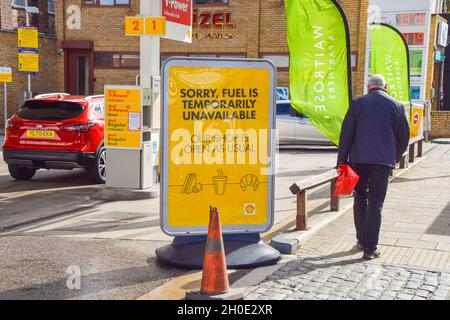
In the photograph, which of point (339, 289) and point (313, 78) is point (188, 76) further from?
point (313, 78)

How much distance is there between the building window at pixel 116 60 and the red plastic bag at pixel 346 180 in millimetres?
20741

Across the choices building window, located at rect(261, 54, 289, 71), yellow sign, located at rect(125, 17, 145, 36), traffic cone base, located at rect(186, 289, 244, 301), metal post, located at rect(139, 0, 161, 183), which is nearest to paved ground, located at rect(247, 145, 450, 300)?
traffic cone base, located at rect(186, 289, 244, 301)

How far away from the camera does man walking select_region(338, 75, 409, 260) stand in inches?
232

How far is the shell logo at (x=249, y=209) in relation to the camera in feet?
19.4

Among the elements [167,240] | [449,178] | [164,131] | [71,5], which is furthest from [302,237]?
[71,5]

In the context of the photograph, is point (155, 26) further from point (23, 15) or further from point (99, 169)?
point (23, 15)

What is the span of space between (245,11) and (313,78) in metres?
17.4

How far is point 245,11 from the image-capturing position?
24.7 metres

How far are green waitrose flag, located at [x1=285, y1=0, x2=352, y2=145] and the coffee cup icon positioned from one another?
2646mm

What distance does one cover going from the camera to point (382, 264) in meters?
5.73

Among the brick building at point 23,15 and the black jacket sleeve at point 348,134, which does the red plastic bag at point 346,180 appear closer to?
the black jacket sleeve at point 348,134

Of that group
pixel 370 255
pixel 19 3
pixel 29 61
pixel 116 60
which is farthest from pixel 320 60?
pixel 19 3

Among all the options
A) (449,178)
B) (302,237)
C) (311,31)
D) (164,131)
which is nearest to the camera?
(164,131)

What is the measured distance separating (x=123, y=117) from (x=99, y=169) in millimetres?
1825
